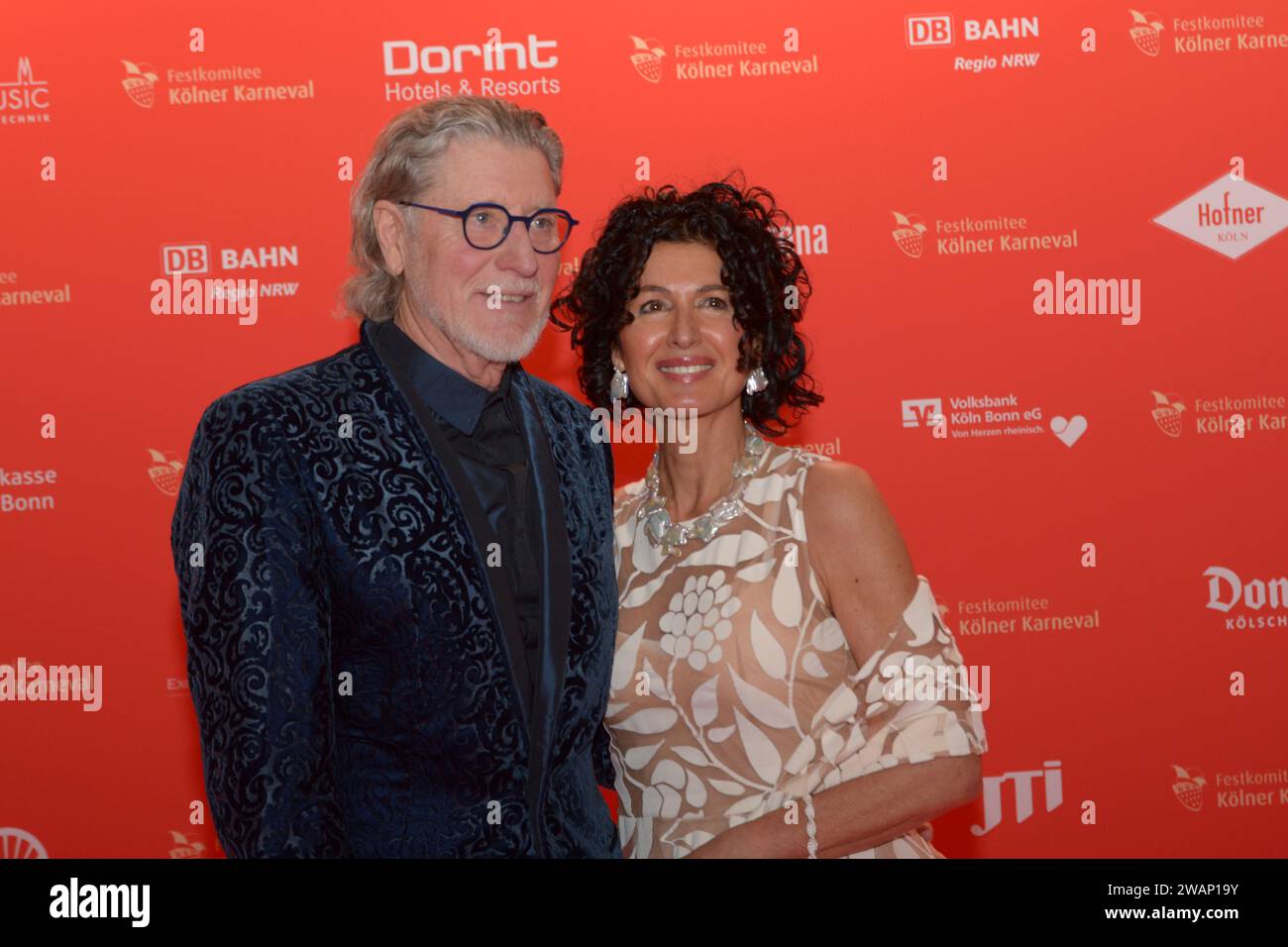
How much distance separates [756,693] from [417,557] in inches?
29.7

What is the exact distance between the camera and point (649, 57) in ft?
14.2

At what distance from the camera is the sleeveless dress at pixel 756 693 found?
238 cm

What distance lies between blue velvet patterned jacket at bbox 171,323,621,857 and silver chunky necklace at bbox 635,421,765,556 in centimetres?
42

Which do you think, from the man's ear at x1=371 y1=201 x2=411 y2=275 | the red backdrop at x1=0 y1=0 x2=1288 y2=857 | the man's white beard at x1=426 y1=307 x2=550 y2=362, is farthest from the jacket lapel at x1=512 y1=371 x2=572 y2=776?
the red backdrop at x1=0 y1=0 x2=1288 y2=857

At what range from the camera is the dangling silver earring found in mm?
2838

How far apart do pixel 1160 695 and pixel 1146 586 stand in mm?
377

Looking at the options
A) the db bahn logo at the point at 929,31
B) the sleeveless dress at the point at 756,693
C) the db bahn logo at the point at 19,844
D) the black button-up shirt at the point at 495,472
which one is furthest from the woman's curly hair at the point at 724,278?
the db bahn logo at the point at 19,844

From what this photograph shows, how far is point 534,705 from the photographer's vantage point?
7.04 ft

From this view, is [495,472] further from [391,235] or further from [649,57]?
[649,57]

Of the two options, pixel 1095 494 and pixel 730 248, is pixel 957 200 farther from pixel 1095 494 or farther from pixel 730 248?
pixel 730 248

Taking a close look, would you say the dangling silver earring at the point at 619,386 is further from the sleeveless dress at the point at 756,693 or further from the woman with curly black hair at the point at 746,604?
the sleeveless dress at the point at 756,693

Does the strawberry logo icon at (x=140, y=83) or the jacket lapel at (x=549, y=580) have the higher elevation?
the strawberry logo icon at (x=140, y=83)

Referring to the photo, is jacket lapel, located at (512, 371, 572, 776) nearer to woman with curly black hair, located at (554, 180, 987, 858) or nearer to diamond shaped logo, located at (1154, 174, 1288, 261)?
woman with curly black hair, located at (554, 180, 987, 858)

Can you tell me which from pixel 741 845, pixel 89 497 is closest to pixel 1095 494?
pixel 741 845
